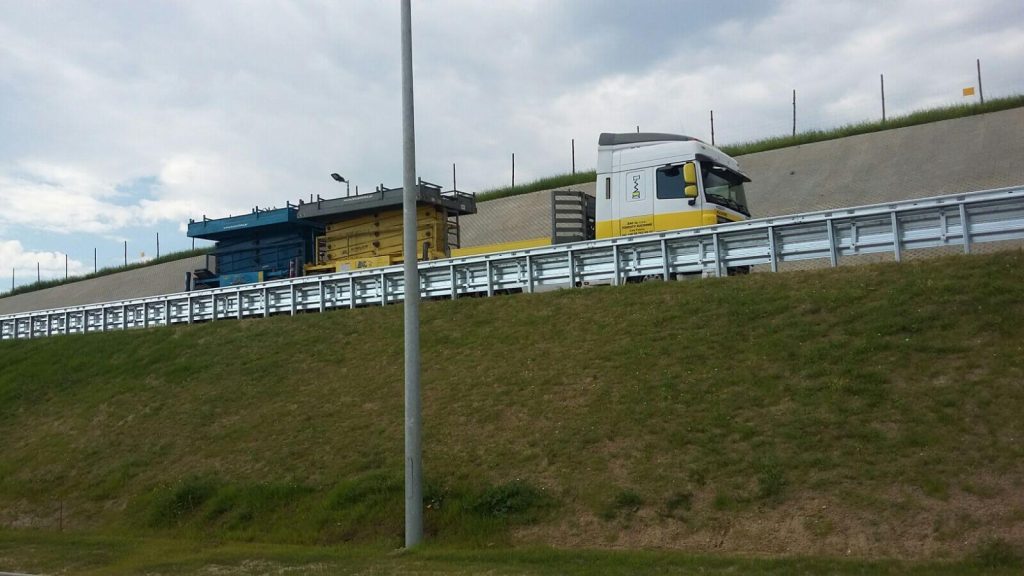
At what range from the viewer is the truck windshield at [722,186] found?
61.3 ft

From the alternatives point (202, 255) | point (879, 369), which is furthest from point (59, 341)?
point (202, 255)

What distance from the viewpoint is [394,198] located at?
82.0ft

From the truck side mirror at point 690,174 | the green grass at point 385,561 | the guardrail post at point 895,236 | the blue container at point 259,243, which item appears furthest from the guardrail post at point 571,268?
the blue container at point 259,243

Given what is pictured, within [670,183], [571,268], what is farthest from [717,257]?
[571,268]

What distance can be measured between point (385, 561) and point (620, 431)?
12.0ft

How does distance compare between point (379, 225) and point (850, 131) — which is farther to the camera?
point (850, 131)

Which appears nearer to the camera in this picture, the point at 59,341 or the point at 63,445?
the point at 63,445

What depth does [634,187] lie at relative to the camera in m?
19.4

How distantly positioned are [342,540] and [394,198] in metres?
15.0

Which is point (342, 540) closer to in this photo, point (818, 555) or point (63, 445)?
point (818, 555)

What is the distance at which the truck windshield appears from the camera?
18688 millimetres

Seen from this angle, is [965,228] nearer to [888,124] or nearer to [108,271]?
[888,124]

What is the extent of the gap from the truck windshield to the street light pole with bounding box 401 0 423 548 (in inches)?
353

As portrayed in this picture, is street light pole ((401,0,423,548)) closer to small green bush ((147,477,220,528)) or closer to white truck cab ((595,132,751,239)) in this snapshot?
small green bush ((147,477,220,528))
